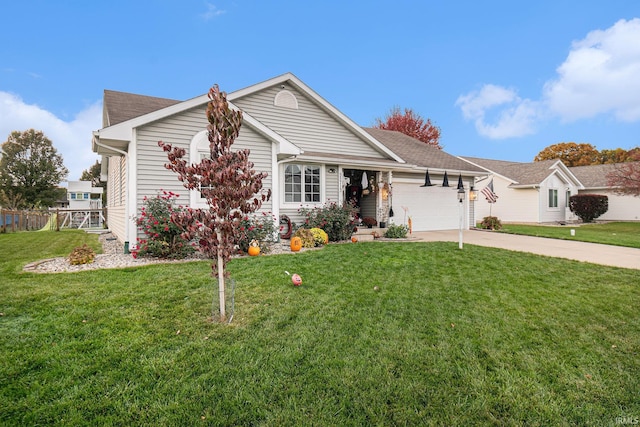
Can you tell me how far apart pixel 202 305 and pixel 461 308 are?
336 centimetres

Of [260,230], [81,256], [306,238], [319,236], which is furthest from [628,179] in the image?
[81,256]

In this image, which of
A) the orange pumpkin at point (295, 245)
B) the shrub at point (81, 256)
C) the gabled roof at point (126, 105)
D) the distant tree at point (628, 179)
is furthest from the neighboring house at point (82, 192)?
the distant tree at point (628, 179)

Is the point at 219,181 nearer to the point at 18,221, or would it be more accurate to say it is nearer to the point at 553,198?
the point at 18,221

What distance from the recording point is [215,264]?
3727mm

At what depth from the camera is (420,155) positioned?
15.2 m

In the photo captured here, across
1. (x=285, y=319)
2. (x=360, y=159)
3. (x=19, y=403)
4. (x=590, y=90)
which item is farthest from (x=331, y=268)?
(x=590, y=90)

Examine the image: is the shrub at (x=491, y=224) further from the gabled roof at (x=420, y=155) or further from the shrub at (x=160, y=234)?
the shrub at (x=160, y=234)

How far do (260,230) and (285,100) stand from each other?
554 cm

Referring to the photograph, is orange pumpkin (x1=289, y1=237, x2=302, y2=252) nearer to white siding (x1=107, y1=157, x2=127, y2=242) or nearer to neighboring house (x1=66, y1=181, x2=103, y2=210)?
white siding (x1=107, y1=157, x2=127, y2=242)

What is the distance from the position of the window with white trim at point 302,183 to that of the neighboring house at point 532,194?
1386 cm

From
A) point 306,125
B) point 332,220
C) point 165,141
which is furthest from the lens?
point 306,125

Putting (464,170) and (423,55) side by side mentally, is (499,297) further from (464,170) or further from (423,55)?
(423,55)

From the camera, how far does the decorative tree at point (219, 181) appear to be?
3303 mm

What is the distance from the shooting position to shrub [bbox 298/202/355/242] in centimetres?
1027
